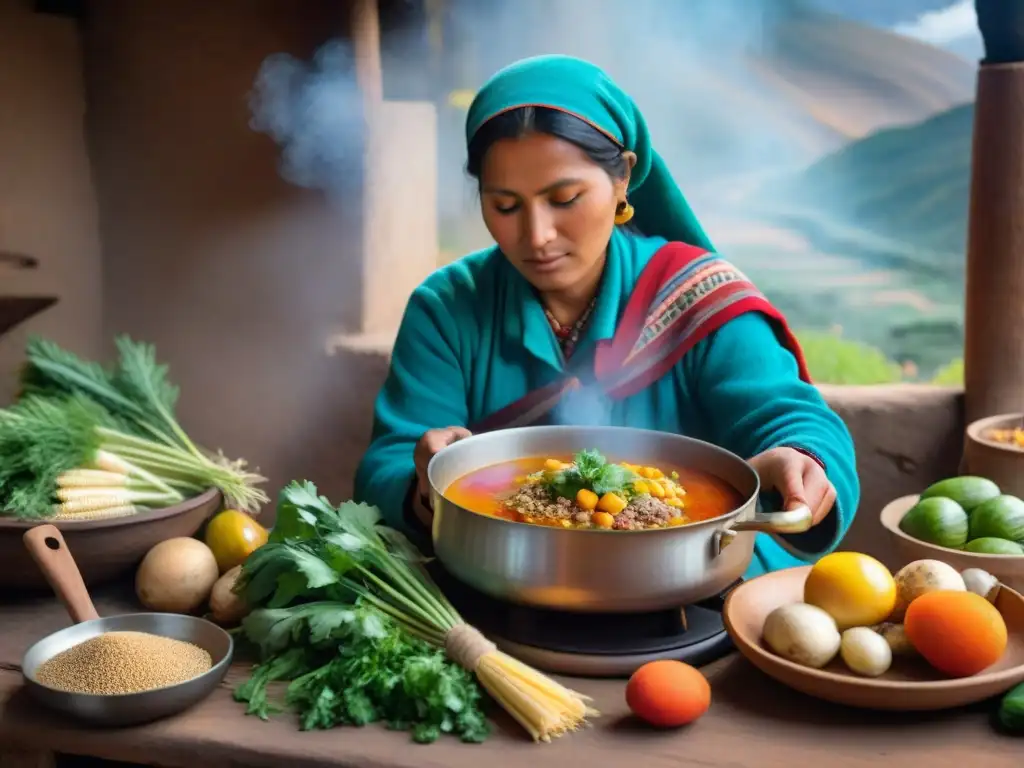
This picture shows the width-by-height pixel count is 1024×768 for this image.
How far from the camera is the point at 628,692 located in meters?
1.21

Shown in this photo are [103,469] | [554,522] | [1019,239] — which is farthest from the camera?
[1019,239]

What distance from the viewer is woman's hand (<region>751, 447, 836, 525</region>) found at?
1.52 meters

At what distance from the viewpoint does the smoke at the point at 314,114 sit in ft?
8.89

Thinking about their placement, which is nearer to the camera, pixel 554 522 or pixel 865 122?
pixel 554 522

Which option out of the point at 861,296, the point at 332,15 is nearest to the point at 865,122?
the point at 861,296

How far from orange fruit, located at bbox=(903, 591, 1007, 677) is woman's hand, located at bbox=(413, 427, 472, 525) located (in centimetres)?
80

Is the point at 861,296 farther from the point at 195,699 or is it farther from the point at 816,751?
the point at 195,699

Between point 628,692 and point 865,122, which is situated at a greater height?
point 865,122

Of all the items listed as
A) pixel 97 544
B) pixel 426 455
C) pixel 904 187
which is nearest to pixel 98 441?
pixel 97 544

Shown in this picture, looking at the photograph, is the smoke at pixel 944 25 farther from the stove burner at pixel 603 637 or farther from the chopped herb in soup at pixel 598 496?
the stove burner at pixel 603 637

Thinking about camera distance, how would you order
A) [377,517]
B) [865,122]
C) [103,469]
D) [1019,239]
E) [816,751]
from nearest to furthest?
[816,751] < [377,517] < [103,469] < [1019,239] < [865,122]

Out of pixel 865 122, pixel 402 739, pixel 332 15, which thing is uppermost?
pixel 332 15

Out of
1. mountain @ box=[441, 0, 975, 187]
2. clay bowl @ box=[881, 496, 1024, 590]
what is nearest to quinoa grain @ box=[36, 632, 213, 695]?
clay bowl @ box=[881, 496, 1024, 590]

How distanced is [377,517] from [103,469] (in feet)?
2.10
